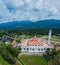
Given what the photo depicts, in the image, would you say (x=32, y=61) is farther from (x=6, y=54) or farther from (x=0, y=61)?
(x=0, y=61)

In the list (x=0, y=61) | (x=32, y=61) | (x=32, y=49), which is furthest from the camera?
(x=32, y=49)

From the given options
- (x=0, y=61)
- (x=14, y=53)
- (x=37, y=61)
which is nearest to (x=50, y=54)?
(x=37, y=61)

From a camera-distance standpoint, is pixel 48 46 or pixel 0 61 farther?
pixel 48 46

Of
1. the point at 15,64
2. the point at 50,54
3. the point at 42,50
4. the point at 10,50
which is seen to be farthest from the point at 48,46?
the point at 15,64

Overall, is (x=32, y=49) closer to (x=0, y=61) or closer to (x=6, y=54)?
(x=6, y=54)

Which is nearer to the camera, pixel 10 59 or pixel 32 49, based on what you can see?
pixel 10 59

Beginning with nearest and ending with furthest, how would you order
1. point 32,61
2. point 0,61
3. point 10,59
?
point 0,61 < point 10,59 < point 32,61
